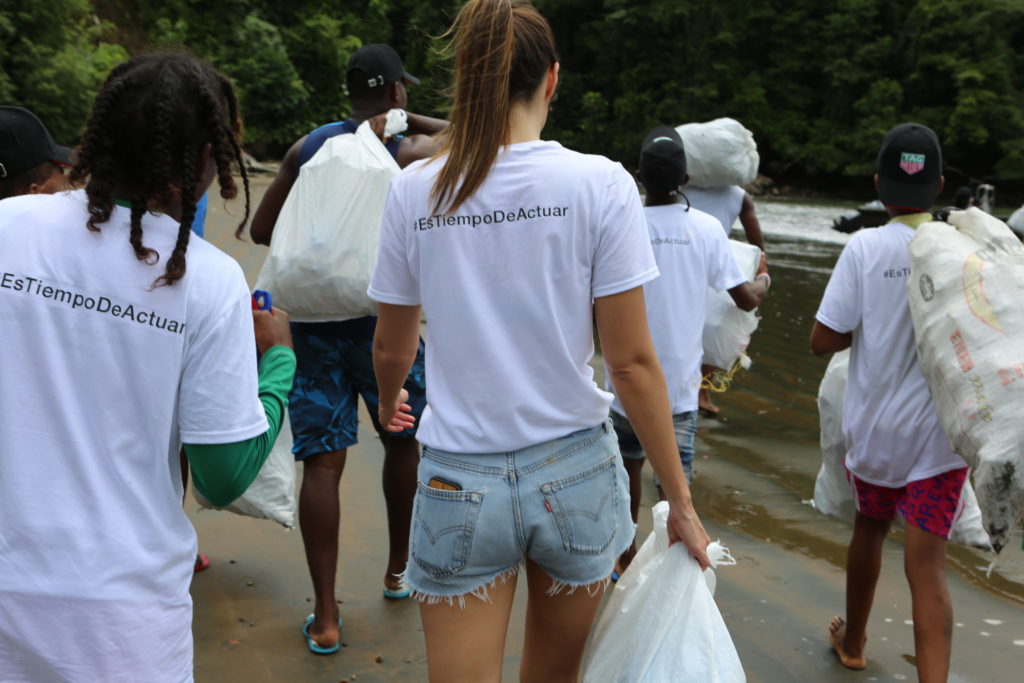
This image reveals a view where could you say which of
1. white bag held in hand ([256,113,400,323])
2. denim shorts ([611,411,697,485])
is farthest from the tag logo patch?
white bag held in hand ([256,113,400,323])

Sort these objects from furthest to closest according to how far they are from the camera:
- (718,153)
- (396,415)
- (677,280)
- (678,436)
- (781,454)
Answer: (781,454) < (718,153) < (678,436) < (677,280) < (396,415)

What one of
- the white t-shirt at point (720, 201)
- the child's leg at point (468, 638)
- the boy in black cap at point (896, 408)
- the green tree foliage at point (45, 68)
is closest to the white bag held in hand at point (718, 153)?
the white t-shirt at point (720, 201)

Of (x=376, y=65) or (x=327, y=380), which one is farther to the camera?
(x=376, y=65)

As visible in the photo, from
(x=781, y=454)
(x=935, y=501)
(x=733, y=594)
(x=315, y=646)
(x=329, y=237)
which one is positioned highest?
(x=329, y=237)

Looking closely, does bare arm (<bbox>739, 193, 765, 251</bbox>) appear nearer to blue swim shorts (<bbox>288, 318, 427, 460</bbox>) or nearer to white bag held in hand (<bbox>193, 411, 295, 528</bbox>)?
blue swim shorts (<bbox>288, 318, 427, 460</bbox>)

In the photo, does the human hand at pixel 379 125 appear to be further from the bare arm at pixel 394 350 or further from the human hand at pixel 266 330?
the human hand at pixel 266 330

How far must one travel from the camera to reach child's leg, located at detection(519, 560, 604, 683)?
84.4 inches

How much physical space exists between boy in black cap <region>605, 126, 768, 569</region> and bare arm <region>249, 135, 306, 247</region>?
1.39m

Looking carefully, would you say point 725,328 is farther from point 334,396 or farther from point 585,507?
point 585,507

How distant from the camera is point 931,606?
300 cm

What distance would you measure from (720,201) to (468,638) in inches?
178

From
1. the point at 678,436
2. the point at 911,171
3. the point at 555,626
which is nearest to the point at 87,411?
the point at 555,626

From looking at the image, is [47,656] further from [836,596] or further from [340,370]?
[836,596]

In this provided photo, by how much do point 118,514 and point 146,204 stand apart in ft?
1.70
